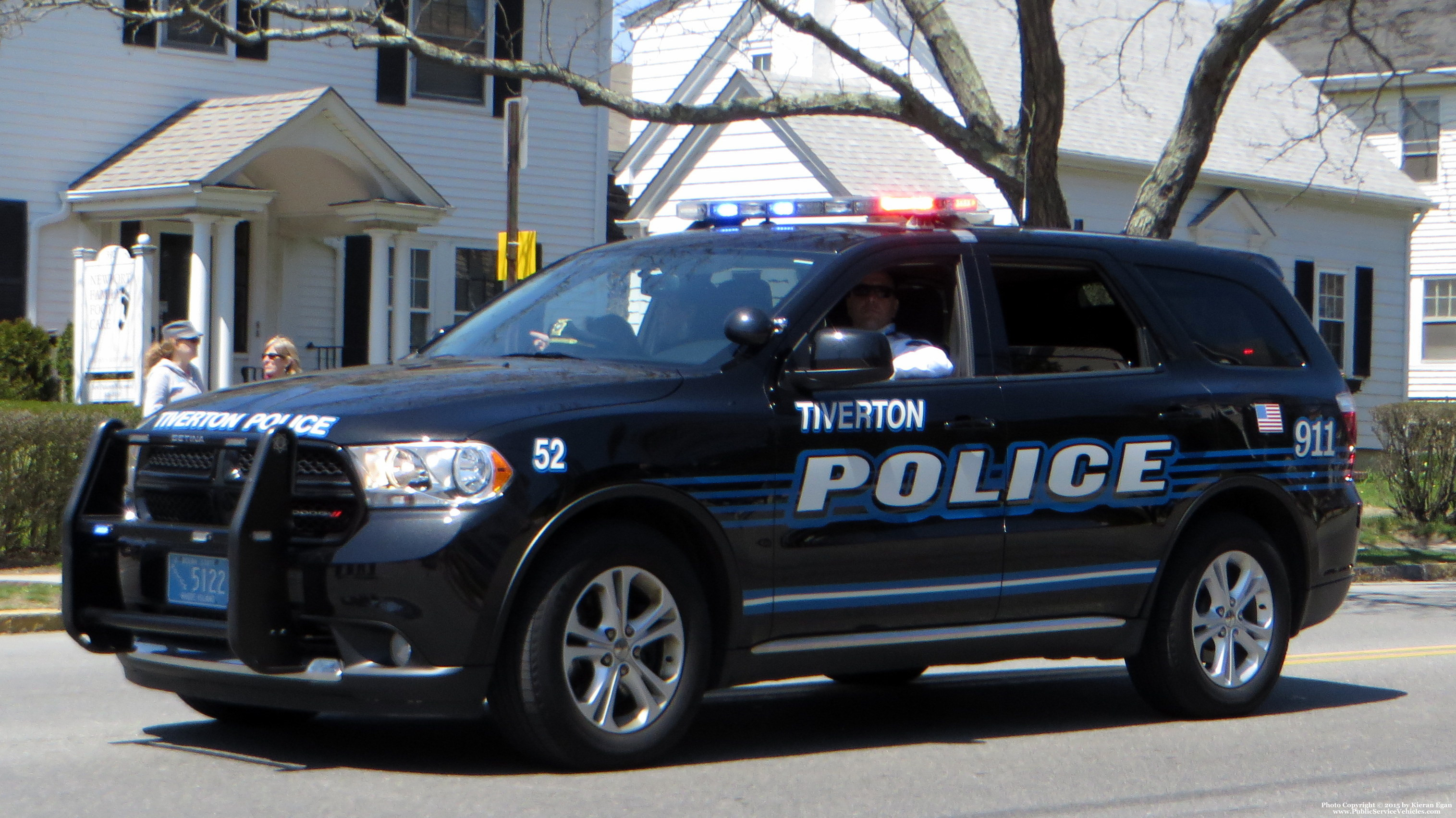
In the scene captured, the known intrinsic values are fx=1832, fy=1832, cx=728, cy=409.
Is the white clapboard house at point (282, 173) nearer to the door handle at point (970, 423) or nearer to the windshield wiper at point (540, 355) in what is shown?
the windshield wiper at point (540, 355)

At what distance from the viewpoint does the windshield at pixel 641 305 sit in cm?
652

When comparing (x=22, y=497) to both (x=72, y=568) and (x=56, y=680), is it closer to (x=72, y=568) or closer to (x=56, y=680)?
(x=56, y=680)

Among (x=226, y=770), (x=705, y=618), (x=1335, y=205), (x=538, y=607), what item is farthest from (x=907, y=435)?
(x=1335, y=205)

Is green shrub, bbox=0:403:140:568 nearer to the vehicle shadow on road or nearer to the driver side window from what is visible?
the vehicle shadow on road

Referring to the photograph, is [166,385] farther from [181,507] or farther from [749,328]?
[749,328]

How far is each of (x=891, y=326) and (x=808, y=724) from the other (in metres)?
1.64

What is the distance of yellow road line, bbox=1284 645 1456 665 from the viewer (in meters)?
9.77

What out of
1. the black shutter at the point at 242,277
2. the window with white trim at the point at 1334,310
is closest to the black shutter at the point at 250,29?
the black shutter at the point at 242,277

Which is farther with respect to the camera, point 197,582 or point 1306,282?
point 1306,282

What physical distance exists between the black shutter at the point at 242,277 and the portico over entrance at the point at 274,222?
0.05ft

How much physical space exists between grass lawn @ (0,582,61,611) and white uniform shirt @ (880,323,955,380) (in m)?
5.75

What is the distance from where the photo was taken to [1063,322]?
7352 millimetres

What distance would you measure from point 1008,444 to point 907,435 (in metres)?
0.47

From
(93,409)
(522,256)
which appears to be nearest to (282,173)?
(522,256)
